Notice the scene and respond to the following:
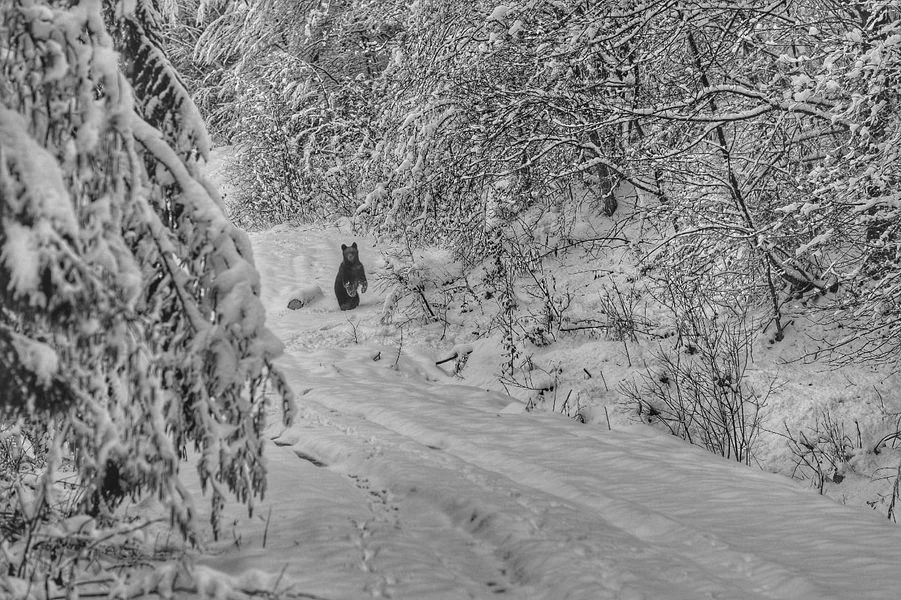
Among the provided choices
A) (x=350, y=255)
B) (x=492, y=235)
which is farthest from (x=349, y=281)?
(x=492, y=235)

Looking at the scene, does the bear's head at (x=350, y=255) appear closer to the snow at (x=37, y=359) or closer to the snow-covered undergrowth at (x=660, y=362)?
the snow-covered undergrowth at (x=660, y=362)

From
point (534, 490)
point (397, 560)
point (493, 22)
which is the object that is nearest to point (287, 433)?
point (534, 490)

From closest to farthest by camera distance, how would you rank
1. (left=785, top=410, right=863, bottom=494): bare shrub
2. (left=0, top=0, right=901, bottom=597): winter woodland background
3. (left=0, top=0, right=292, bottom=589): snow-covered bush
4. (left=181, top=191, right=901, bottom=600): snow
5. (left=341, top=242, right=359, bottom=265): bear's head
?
(left=0, top=0, right=292, bottom=589): snow-covered bush → (left=0, top=0, right=901, bottom=597): winter woodland background → (left=181, top=191, right=901, bottom=600): snow → (left=785, top=410, right=863, bottom=494): bare shrub → (left=341, top=242, right=359, bottom=265): bear's head

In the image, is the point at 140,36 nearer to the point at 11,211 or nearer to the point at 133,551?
the point at 11,211

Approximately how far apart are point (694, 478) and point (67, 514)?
3.43m

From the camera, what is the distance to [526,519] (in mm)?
3367

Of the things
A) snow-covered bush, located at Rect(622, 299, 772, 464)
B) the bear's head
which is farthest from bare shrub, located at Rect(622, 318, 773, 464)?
the bear's head

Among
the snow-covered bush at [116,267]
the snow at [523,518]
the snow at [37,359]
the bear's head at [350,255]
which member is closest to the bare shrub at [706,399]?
A: the snow at [523,518]

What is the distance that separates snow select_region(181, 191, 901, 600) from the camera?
2752 millimetres

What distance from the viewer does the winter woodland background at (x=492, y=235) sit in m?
1.57

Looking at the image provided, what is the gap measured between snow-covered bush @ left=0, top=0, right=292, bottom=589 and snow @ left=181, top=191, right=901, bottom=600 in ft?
1.58

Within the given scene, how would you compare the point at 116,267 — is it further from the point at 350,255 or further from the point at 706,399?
the point at 350,255

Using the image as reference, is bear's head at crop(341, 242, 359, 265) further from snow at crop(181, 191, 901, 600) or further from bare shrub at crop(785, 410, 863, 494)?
bare shrub at crop(785, 410, 863, 494)

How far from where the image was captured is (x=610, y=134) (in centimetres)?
905
